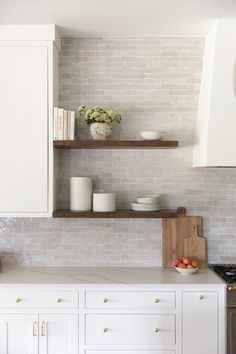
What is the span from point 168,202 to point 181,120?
2.16 feet

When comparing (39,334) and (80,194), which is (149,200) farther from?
(39,334)

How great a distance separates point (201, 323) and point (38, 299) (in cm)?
109

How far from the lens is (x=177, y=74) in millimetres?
2984

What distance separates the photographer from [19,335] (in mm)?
2520

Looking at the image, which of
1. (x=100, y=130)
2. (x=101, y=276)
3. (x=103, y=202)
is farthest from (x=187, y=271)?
(x=100, y=130)

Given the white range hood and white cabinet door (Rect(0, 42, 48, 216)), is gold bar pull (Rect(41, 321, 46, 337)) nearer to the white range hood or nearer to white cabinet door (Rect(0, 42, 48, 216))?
white cabinet door (Rect(0, 42, 48, 216))

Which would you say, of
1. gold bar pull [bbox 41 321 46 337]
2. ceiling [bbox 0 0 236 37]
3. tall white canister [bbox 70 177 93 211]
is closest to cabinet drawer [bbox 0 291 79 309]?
gold bar pull [bbox 41 321 46 337]

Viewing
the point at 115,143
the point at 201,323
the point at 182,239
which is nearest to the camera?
the point at 201,323

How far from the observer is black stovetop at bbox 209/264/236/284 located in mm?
2592

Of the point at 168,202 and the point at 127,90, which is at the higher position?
the point at 127,90

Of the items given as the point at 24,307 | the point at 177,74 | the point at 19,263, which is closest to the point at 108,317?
the point at 24,307

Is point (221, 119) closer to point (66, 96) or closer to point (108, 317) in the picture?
point (66, 96)

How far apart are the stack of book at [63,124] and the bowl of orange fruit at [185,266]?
1.21 metres

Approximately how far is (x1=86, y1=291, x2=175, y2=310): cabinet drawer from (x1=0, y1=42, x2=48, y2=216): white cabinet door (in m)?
0.72
